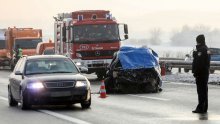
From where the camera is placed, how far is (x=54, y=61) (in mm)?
18359

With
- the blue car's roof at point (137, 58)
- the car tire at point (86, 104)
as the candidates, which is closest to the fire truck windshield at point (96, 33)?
the blue car's roof at point (137, 58)

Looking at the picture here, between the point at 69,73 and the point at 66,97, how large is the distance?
1.01 m

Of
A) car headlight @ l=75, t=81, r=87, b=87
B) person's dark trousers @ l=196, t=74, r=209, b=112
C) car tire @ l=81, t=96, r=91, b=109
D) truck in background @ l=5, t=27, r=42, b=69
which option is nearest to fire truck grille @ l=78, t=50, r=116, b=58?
car tire @ l=81, t=96, r=91, b=109

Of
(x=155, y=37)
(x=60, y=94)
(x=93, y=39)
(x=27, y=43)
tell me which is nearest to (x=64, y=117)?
(x=60, y=94)

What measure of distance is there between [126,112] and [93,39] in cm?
1548

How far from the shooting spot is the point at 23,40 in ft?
160

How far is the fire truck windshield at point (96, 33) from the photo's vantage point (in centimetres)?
3164

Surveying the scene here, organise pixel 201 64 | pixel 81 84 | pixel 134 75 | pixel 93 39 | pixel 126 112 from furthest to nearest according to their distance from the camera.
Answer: pixel 93 39, pixel 134 75, pixel 81 84, pixel 126 112, pixel 201 64

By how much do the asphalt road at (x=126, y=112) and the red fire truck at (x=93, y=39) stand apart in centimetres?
910

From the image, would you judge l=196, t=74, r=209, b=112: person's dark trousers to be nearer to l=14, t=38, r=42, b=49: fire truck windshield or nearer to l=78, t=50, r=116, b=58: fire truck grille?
l=78, t=50, r=116, b=58: fire truck grille

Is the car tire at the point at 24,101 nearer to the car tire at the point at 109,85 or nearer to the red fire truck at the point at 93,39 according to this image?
the car tire at the point at 109,85

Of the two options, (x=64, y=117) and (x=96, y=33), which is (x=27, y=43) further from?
(x=64, y=117)

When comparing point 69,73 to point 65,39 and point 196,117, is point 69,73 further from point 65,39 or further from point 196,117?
point 65,39

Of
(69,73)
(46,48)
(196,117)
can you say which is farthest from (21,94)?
(46,48)
